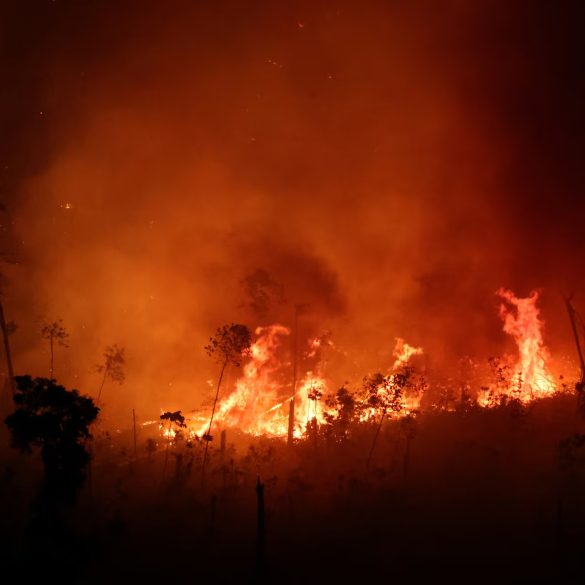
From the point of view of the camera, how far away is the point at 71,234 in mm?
52156

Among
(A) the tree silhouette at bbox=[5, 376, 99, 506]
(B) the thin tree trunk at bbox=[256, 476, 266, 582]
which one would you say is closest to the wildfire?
(B) the thin tree trunk at bbox=[256, 476, 266, 582]

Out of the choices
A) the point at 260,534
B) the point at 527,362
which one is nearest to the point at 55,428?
the point at 260,534

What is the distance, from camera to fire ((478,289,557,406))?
33.5 metres

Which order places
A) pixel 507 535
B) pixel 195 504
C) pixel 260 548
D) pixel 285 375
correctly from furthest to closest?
pixel 285 375 → pixel 195 504 → pixel 507 535 → pixel 260 548

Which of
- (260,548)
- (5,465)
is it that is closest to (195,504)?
(260,548)

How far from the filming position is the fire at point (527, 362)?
3347 cm

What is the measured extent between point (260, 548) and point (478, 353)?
3366 centimetres

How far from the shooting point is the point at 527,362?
36.6m

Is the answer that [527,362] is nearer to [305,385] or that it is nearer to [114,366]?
[305,385]

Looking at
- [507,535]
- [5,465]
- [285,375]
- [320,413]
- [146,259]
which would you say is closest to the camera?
[507,535]

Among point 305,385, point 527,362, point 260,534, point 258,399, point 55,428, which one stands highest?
point 527,362

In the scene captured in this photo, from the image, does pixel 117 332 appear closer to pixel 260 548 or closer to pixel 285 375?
pixel 285 375

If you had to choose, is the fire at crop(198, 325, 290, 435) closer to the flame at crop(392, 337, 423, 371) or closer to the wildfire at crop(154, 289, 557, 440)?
the wildfire at crop(154, 289, 557, 440)

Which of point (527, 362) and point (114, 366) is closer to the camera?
point (527, 362)
